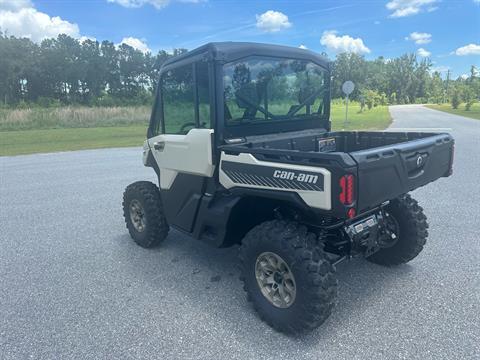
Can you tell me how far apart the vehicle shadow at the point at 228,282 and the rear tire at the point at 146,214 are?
6.9 inches

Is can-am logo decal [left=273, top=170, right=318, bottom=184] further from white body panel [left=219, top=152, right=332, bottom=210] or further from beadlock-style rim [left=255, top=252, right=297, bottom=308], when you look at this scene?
beadlock-style rim [left=255, top=252, right=297, bottom=308]

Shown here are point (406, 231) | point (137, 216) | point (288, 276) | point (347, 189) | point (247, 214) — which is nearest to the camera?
point (347, 189)

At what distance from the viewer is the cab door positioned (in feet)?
10.8

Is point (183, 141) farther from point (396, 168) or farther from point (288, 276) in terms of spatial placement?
point (396, 168)

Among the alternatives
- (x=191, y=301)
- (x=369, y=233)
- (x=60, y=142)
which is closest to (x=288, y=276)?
(x=369, y=233)

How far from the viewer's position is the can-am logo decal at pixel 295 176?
8.06 ft

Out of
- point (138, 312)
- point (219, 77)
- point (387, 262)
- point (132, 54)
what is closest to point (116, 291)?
point (138, 312)

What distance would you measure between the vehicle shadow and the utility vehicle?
15 centimetres

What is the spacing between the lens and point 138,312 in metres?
3.11

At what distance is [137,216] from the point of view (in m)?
4.57

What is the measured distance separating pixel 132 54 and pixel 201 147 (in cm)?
7696

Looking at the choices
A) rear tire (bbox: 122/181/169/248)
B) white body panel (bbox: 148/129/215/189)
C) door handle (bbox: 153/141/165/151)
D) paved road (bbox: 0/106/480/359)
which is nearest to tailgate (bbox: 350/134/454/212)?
paved road (bbox: 0/106/480/359)

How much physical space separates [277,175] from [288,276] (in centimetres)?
81

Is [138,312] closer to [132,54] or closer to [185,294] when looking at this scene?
[185,294]
